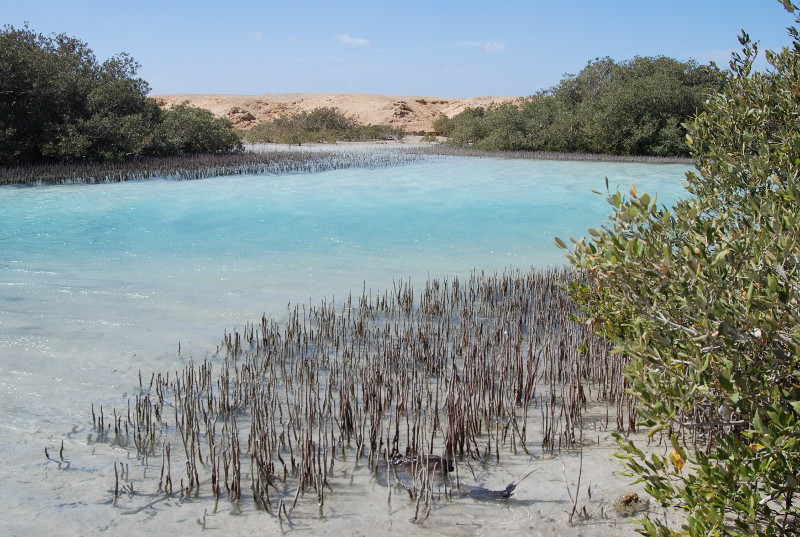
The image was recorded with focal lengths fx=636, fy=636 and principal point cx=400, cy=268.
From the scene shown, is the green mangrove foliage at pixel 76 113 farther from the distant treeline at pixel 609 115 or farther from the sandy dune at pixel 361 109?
the sandy dune at pixel 361 109

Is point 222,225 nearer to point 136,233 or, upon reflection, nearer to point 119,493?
point 136,233

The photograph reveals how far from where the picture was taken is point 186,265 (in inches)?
338

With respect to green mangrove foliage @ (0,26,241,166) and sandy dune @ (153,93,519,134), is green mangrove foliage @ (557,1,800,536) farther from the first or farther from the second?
sandy dune @ (153,93,519,134)

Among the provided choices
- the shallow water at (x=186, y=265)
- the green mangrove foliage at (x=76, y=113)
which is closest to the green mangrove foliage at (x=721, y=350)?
the shallow water at (x=186, y=265)

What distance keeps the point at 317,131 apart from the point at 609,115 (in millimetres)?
19212

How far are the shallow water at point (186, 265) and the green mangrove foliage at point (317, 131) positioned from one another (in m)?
16.0

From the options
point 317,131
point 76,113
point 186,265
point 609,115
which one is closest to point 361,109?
point 317,131

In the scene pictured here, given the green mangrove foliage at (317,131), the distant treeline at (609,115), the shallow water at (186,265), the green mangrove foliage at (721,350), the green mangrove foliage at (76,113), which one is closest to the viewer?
the green mangrove foliage at (721,350)

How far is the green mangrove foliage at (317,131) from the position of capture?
34438mm

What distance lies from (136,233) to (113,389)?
7.33 m

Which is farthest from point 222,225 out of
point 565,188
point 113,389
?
point 565,188

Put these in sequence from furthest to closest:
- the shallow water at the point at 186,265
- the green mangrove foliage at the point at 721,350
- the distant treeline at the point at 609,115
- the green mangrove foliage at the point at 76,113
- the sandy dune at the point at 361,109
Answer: the sandy dune at the point at 361,109 → the distant treeline at the point at 609,115 → the green mangrove foliage at the point at 76,113 → the shallow water at the point at 186,265 → the green mangrove foliage at the point at 721,350

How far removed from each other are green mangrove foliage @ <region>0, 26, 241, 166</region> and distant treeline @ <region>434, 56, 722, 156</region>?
12.6 metres

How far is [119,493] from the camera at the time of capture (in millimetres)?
3078
